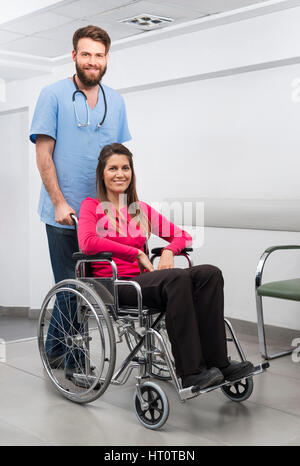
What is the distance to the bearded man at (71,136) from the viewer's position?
116 inches

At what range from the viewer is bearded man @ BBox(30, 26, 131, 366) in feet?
9.68

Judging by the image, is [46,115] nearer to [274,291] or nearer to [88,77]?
[88,77]

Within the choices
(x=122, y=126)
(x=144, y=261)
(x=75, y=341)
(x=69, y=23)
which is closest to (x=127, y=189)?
(x=144, y=261)

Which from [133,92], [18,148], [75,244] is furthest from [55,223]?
[18,148]

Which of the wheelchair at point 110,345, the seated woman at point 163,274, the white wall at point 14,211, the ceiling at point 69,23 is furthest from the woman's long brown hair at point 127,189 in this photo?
the white wall at point 14,211

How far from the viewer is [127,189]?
2.88 meters

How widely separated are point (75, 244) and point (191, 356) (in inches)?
41.5

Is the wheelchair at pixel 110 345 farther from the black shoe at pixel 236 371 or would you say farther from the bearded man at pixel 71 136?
the bearded man at pixel 71 136

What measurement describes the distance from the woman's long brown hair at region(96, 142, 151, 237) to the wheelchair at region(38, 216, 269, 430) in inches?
6.1

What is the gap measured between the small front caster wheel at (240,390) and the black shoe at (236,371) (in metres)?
0.19

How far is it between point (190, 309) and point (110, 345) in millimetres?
340

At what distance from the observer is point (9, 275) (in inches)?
221

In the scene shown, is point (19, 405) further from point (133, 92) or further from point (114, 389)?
point (133, 92)

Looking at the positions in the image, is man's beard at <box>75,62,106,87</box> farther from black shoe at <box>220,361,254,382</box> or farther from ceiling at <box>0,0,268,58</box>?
black shoe at <box>220,361,254,382</box>
